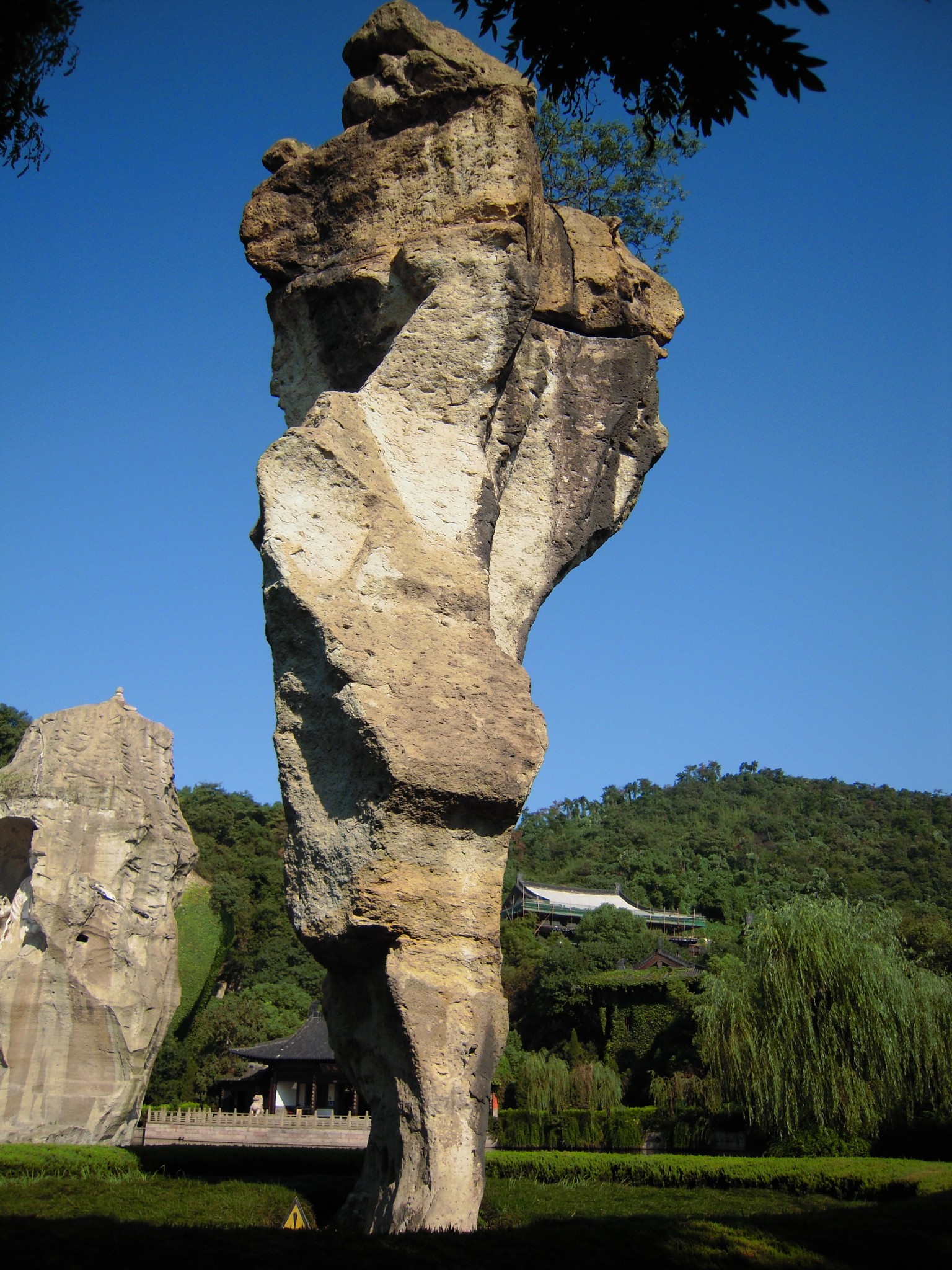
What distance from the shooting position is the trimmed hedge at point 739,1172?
1019cm

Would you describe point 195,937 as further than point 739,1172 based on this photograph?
Yes

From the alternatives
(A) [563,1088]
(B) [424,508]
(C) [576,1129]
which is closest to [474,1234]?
(B) [424,508]

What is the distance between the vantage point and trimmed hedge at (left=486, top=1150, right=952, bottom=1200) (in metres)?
10.2

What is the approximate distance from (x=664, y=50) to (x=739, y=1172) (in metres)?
11.5

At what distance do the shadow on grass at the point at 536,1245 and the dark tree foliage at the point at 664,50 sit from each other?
414 centimetres

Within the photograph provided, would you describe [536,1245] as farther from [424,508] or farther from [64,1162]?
[64,1162]

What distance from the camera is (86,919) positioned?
44.0ft

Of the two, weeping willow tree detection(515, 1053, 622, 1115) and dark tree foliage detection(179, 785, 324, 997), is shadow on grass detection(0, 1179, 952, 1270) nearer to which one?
weeping willow tree detection(515, 1053, 622, 1115)

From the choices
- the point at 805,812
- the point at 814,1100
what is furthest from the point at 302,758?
the point at 805,812

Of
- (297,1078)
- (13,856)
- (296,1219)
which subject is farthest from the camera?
(297,1078)

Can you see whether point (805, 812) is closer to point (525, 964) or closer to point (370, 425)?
point (525, 964)

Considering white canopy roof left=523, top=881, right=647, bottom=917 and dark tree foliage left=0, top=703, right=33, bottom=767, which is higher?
dark tree foliage left=0, top=703, right=33, bottom=767

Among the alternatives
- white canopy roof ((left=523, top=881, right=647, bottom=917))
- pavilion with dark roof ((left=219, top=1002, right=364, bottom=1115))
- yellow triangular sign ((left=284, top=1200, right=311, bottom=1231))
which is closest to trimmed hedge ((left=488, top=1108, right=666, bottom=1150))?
pavilion with dark roof ((left=219, top=1002, right=364, bottom=1115))

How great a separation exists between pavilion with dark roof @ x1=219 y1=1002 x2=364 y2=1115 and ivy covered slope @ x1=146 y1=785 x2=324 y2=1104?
2.86ft
